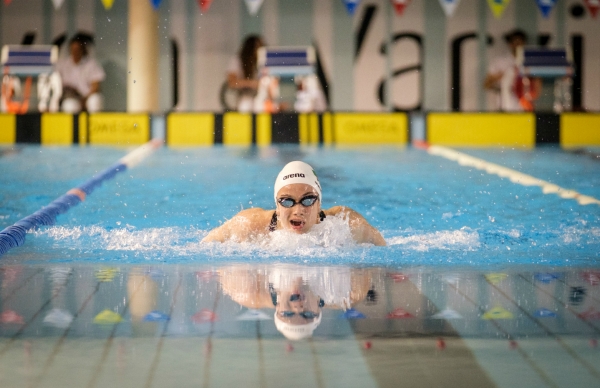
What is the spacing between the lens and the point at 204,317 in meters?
3.03

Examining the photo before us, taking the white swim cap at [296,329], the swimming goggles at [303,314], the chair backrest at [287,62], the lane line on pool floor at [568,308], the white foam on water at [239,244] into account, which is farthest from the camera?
the chair backrest at [287,62]

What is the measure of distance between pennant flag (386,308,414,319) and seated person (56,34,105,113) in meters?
11.6

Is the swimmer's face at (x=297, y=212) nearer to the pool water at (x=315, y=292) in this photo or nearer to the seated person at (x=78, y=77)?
the pool water at (x=315, y=292)

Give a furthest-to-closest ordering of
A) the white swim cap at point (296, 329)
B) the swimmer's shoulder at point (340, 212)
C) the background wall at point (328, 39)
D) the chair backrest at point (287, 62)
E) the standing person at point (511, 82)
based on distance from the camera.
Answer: the background wall at point (328, 39), the standing person at point (511, 82), the chair backrest at point (287, 62), the swimmer's shoulder at point (340, 212), the white swim cap at point (296, 329)

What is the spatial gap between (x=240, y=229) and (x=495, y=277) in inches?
62.3

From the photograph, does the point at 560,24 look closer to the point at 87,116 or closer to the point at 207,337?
the point at 87,116

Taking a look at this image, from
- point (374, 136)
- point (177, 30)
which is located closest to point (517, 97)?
point (374, 136)

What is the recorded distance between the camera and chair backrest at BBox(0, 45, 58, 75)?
1354 centimetres

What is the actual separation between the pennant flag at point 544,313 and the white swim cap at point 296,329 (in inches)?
29.7

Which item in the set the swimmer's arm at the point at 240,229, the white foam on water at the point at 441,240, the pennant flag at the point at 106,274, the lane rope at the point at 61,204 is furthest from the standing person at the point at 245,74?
the pennant flag at the point at 106,274

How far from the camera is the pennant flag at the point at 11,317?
9.75 ft

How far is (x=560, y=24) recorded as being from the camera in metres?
14.9

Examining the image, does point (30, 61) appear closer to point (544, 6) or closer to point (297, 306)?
point (544, 6)

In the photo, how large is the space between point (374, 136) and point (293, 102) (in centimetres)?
229
